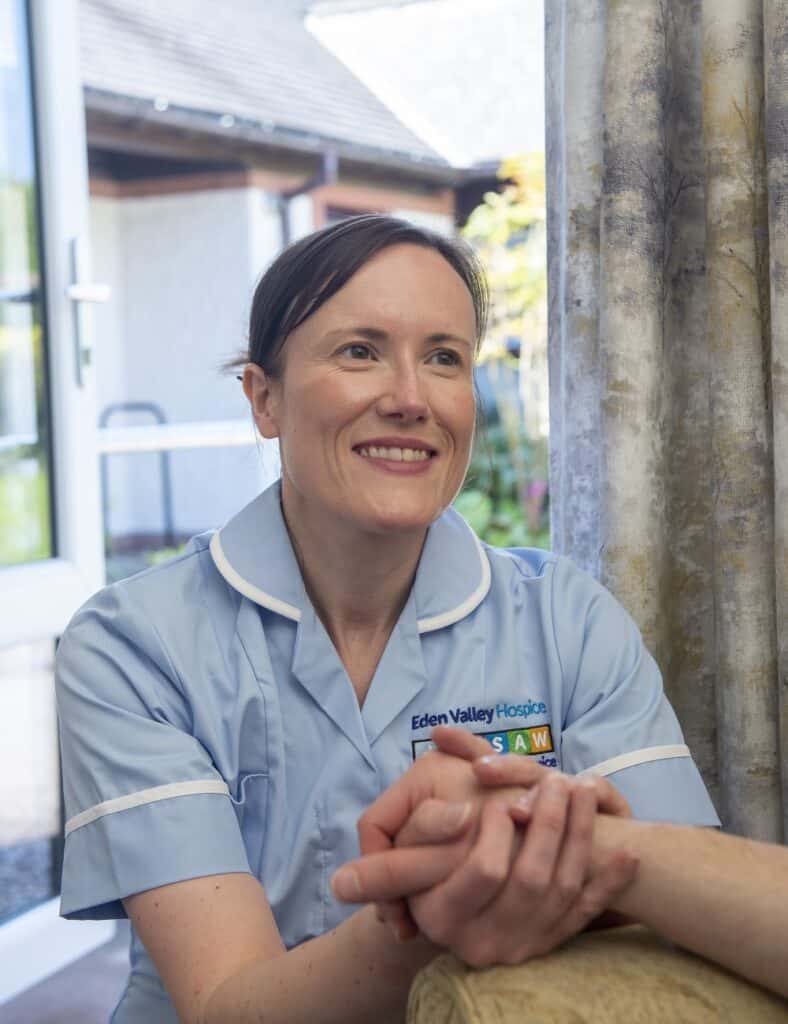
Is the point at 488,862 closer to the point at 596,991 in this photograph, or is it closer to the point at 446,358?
the point at 596,991

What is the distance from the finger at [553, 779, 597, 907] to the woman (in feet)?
1.20

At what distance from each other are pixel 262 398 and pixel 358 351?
0.55 feet

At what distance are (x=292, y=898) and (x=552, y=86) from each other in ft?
3.84

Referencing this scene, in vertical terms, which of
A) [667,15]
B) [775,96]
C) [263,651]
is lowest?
[263,651]

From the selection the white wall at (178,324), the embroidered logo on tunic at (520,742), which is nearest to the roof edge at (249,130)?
the white wall at (178,324)

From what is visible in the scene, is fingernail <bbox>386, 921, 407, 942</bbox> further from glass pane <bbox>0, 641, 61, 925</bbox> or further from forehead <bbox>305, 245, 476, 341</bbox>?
glass pane <bbox>0, 641, 61, 925</bbox>

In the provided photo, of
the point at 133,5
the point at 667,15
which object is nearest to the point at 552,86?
the point at 667,15

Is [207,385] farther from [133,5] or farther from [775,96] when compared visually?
[775,96]

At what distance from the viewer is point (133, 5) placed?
8781mm

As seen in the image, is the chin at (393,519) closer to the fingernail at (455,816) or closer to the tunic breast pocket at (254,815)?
the tunic breast pocket at (254,815)

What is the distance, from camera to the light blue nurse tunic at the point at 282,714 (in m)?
1.20

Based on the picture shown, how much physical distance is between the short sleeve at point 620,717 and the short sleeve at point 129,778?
37 cm

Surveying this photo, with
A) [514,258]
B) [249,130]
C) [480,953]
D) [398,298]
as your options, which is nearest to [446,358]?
[398,298]

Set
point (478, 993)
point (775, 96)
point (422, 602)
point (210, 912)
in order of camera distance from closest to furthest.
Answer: point (478, 993) < point (210, 912) < point (422, 602) < point (775, 96)
